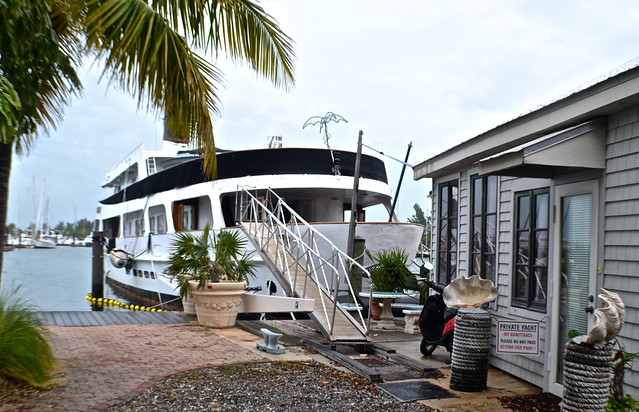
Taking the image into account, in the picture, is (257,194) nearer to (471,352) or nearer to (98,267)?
(471,352)

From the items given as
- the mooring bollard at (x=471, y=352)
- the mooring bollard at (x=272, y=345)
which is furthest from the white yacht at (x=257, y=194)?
the mooring bollard at (x=471, y=352)

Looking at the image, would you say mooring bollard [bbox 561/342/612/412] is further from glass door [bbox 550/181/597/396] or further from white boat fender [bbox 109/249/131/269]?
white boat fender [bbox 109/249/131/269]

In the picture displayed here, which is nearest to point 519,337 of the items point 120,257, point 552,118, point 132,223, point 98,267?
point 552,118

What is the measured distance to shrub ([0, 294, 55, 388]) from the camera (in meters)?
5.13

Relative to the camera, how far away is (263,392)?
213 inches

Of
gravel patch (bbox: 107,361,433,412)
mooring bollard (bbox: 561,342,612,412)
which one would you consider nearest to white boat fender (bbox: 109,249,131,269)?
gravel patch (bbox: 107,361,433,412)

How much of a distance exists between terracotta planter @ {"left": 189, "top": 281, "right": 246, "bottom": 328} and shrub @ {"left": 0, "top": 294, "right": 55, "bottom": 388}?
372cm

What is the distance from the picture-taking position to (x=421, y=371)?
654 cm

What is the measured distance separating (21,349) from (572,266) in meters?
5.16

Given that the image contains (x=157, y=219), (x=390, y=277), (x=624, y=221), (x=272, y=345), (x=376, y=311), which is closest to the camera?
(x=624, y=221)

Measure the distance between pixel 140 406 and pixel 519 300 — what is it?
13.3ft

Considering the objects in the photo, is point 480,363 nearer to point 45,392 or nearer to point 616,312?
point 616,312

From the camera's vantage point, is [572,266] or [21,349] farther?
[572,266]

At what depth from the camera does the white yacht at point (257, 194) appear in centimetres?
1390
